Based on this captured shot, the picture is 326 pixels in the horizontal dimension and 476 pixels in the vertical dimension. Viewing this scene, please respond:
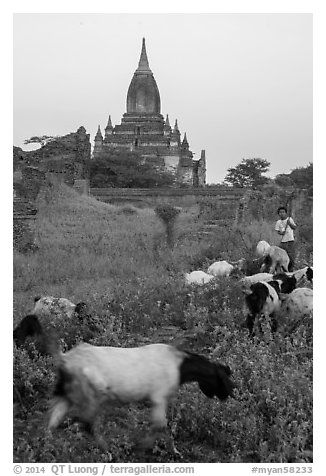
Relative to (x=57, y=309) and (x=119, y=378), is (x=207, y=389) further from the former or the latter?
(x=57, y=309)

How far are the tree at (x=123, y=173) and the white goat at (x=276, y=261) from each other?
2204 cm

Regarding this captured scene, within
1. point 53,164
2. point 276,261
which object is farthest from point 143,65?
point 276,261

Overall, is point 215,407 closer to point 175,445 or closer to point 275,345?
point 175,445

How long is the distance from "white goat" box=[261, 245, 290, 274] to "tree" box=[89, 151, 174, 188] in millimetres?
22041

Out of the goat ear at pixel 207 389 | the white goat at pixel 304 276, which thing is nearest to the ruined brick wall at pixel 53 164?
the white goat at pixel 304 276

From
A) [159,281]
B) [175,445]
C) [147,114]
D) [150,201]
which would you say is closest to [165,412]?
[175,445]

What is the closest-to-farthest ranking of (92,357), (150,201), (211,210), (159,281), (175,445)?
(92,357)
(175,445)
(159,281)
(211,210)
(150,201)

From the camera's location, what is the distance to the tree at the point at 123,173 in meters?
29.9

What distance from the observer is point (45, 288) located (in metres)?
6.82

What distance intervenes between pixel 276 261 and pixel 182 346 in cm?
274

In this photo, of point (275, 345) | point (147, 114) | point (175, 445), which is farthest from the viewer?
point (147, 114)

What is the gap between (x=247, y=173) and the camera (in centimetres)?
3381

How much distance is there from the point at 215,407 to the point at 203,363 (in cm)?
41
